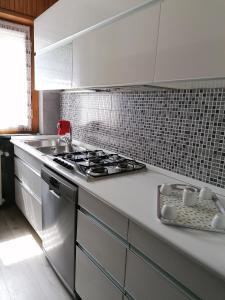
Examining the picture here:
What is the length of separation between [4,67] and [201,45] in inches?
92.7

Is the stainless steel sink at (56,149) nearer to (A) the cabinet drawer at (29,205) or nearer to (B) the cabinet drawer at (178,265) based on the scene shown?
(A) the cabinet drawer at (29,205)

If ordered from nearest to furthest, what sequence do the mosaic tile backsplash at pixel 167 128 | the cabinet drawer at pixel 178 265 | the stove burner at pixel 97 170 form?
the cabinet drawer at pixel 178 265
the mosaic tile backsplash at pixel 167 128
the stove burner at pixel 97 170

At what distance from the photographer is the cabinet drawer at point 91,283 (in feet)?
3.81

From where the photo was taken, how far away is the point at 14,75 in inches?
105

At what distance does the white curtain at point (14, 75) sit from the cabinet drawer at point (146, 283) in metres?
2.29

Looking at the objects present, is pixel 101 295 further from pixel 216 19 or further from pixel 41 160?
pixel 216 19

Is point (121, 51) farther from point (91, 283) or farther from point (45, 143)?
point (45, 143)

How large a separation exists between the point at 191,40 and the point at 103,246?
3.43ft

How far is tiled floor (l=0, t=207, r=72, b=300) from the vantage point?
A: 159cm

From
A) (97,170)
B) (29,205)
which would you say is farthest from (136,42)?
(29,205)

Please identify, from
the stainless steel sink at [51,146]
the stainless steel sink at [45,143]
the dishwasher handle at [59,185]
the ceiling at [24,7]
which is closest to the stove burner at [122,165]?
the dishwasher handle at [59,185]

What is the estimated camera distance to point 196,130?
1.39 metres

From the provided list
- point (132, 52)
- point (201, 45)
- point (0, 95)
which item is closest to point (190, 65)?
point (201, 45)

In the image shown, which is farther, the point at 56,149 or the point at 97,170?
the point at 56,149
